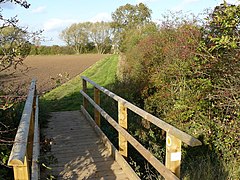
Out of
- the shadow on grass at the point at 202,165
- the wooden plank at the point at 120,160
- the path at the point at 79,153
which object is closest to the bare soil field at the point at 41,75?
the path at the point at 79,153

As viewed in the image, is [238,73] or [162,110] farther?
[162,110]

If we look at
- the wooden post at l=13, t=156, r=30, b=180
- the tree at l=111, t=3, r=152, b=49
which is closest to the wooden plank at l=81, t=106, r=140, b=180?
the wooden post at l=13, t=156, r=30, b=180

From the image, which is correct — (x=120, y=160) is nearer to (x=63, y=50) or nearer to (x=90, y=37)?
(x=63, y=50)

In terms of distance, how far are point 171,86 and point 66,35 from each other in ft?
177

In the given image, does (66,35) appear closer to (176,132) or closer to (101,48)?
(101,48)

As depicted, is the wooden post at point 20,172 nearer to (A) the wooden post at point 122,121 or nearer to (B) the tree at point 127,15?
(A) the wooden post at point 122,121

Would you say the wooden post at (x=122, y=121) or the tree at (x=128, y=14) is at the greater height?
the tree at (x=128, y=14)

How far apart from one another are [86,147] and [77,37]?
58214 millimetres

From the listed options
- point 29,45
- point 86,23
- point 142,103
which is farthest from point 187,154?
point 86,23

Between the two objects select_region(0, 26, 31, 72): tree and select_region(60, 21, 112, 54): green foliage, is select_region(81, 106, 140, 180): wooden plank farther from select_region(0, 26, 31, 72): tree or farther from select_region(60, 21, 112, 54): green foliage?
select_region(60, 21, 112, 54): green foliage

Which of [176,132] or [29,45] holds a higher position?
[29,45]

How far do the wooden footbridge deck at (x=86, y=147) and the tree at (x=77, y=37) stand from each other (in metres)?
54.3

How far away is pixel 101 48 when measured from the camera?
63.2 metres

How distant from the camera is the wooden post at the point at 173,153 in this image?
8.75ft
